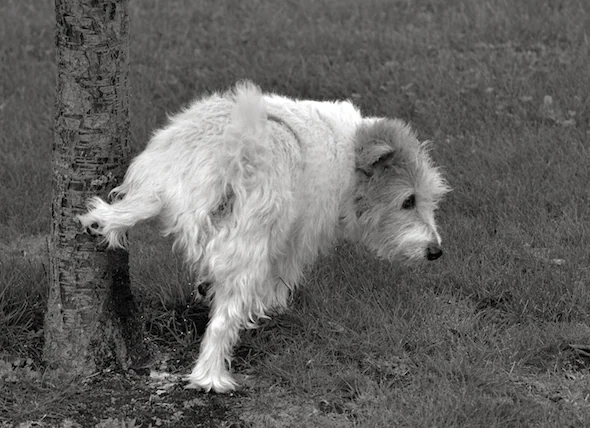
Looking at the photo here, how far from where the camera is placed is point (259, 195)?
4.10 meters

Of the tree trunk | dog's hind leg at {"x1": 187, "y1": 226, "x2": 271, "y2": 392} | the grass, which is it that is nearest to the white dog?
dog's hind leg at {"x1": 187, "y1": 226, "x2": 271, "y2": 392}

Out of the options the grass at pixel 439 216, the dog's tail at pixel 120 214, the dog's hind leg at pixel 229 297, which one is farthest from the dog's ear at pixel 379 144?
the dog's tail at pixel 120 214

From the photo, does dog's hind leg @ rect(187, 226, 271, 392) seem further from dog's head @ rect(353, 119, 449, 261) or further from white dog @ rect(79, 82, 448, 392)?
dog's head @ rect(353, 119, 449, 261)

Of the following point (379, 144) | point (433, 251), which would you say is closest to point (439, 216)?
point (433, 251)

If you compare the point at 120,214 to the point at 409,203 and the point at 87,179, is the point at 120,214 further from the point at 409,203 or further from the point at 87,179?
the point at 409,203

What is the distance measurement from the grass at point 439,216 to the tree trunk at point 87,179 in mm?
300

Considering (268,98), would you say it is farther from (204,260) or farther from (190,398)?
(190,398)

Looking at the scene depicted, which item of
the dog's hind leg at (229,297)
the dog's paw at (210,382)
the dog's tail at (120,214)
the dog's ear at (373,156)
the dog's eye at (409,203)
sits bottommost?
the dog's paw at (210,382)

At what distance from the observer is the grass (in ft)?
14.5

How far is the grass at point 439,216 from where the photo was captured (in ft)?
14.5

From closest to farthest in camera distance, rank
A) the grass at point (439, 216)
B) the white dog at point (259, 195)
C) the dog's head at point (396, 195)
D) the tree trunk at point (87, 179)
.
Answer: the white dog at point (259, 195) → the tree trunk at point (87, 179) → the grass at point (439, 216) → the dog's head at point (396, 195)

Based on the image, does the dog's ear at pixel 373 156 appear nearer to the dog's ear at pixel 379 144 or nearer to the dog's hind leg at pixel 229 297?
the dog's ear at pixel 379 144

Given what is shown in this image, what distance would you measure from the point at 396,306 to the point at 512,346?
0.68 metres

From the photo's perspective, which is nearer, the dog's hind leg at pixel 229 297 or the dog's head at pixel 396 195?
the dog's hind leg at pixel 229 297
